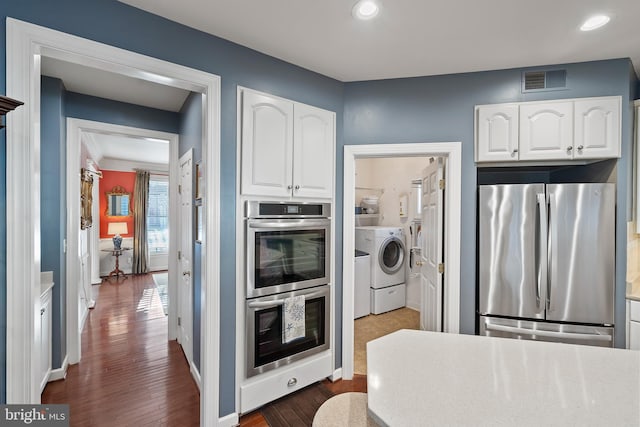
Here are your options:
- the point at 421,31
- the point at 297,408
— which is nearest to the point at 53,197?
the point at 297,408

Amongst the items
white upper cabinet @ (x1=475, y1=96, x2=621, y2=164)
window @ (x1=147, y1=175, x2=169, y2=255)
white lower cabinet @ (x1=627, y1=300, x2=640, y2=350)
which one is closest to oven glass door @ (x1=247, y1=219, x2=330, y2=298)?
white upper cabinet @ (x1=475, y1=96, x2=621, y2=164)

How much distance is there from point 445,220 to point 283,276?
4.73 ft

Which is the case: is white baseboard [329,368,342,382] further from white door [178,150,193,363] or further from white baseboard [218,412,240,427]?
white door [178,150,193,363]

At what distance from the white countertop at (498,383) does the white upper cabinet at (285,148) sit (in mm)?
1354

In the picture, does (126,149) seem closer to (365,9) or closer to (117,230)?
(117,230)

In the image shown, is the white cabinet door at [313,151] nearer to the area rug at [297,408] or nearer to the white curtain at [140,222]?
the area rug at [297,408]

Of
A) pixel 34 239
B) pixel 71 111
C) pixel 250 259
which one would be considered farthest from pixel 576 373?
pixel 71 111

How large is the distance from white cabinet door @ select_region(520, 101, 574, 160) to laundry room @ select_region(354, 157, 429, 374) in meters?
1.78

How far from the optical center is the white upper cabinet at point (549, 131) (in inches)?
86.4

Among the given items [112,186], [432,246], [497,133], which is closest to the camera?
[497,133]

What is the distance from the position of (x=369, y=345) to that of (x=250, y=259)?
3.63 feet

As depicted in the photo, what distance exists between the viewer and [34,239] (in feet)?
4.68

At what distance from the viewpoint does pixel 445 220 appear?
253 centimetres

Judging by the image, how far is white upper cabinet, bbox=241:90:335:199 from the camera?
83.3 inches
